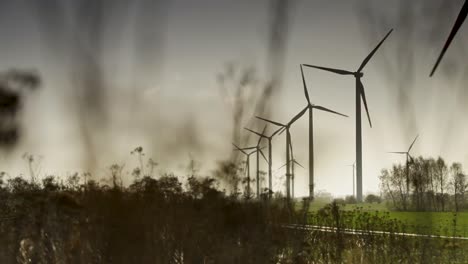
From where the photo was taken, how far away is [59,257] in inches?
582

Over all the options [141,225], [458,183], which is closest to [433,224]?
[141,225]

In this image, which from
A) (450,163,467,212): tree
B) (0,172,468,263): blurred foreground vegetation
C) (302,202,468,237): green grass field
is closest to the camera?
(0,172,468,263): blurred foreground vegetation

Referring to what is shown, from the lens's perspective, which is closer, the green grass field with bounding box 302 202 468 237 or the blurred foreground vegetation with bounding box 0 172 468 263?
the blurred foreground vegetation with bounding box 0 172 468 263

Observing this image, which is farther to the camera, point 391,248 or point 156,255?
point 391,248

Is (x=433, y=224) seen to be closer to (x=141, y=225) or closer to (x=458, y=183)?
(x=141, y=225)

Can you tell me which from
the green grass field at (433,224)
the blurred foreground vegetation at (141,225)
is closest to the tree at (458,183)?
the green grass field at (433,224)

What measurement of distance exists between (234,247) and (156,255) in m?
1.80

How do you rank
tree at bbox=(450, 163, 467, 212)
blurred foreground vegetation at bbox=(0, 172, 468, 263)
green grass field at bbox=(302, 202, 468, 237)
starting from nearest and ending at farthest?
1. blurred foreground vegetation at bbox=(0, 172, 468, 263)
2. green grass field at bbox=(302, 202, 468, 237)
3. tree at bbox=(450, 163, 467, 212)

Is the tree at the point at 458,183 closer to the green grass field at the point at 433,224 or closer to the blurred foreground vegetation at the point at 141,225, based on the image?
the green grass field at the point at 433,224

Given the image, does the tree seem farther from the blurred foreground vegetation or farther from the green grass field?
the blurred foreground vegetation

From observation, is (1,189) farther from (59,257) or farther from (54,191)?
(59,257)

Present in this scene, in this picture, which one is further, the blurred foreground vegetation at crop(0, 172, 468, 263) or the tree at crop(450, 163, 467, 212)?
the tree at crop(450, 163, 467, 212)

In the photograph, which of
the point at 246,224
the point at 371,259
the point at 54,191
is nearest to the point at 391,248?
the point at 371,259

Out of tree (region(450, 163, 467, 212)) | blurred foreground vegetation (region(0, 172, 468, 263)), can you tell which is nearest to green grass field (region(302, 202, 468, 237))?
blurred foreground vegetation (region(0, 172, 468, 263))
